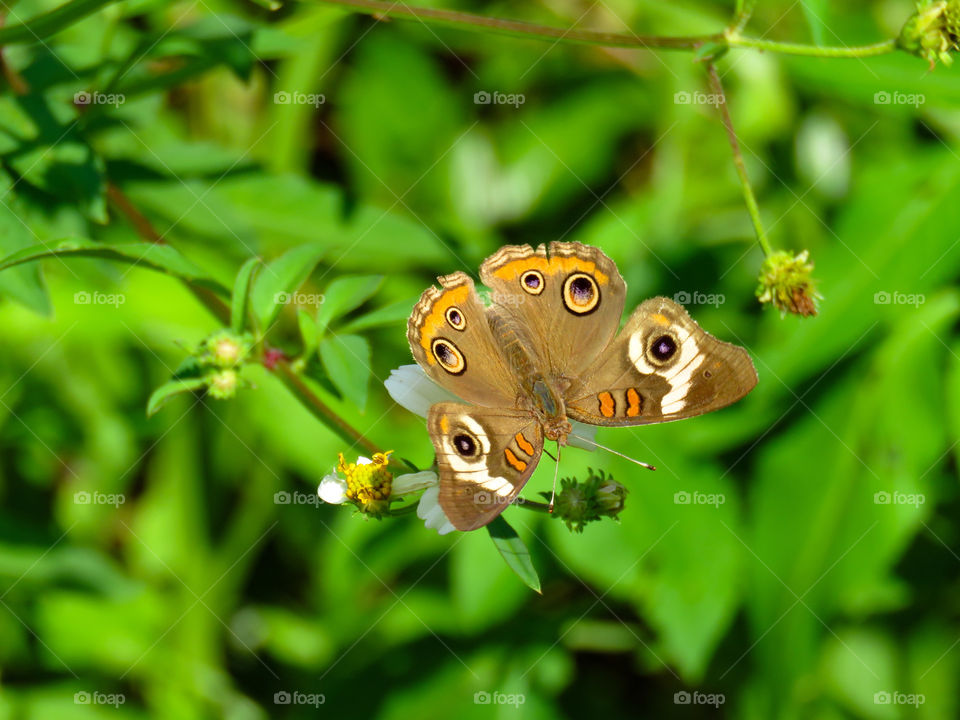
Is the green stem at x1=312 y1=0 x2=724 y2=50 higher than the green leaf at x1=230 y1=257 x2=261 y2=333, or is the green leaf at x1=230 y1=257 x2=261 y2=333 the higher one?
the green stem at x1=312 y1=0 x2=724 y2=50

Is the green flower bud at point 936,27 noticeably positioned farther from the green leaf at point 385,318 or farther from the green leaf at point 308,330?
the green leaf at point 308,330

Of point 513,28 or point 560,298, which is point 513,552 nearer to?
point 560,298

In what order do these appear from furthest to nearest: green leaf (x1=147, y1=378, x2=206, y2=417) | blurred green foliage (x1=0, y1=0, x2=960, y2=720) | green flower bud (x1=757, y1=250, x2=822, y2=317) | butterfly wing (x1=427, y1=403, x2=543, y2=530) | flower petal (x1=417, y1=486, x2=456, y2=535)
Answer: blurred green foliage (x1=0, y1=0, x2=960, y2=720) < green flower bud (x1=757, y1=250, x2=822, y2=317) < flower petal (x1=417, y1=486, x2=456, y2=535) < green leaf (x1=147, y1=378, x2=206, y2=417) < butterfly wing (x1=427, y1=403, x2=543, y2=530)

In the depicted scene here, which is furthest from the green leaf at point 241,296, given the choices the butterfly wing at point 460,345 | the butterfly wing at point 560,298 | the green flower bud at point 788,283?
the green flower bud at point 788,283

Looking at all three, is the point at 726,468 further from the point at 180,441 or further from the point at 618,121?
the point at 180,441

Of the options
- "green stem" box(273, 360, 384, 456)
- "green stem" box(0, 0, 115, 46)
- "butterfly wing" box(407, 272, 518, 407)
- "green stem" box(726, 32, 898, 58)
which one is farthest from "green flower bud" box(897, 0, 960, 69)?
"green stem" box(0, 0, 115, 46)

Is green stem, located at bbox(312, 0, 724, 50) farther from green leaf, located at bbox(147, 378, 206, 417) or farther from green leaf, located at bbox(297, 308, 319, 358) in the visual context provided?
green leaf, located at bbox(147, 378, 206, 417)

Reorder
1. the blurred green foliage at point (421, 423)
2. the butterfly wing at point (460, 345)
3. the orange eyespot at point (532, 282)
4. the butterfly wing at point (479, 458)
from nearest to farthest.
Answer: the butterfly wing at point (479, 458)
the butterfly wing at point (460, 345)
the orange eyespot at point (532, 282)
the blurred green foliage at point (421, 423)

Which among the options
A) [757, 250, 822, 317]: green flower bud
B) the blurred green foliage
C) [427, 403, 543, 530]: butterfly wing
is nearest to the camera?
[427, 403, 543, 530]: butterfly wing

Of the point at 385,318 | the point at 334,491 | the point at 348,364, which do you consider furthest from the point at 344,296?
the point at 334,491
